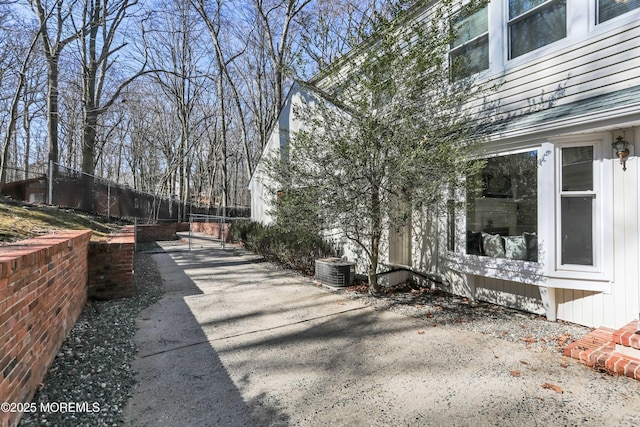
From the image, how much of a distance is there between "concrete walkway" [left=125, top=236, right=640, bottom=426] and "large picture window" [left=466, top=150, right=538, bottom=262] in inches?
63.6

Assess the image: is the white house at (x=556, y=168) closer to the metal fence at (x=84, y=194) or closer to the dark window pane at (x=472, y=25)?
the dark window pane at (x=472, y=25)

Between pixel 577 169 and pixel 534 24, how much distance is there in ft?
7.49

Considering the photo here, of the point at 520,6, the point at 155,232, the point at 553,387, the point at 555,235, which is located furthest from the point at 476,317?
the point at 155,232

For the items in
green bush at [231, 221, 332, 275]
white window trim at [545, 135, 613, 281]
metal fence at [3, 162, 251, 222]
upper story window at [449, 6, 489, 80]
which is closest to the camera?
white window trim at [545, 135, 613, 281]

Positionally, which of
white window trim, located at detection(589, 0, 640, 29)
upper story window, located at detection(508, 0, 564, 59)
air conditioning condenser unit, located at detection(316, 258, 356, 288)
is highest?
upper story window, located at detection(508, 0, 564, 59)

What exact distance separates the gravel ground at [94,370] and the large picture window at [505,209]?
15.1 feet

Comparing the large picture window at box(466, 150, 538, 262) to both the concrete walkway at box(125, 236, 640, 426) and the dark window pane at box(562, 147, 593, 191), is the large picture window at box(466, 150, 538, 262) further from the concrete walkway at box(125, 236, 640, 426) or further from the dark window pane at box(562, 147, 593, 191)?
the concrete walkway at box(125, 236, 640, 426)

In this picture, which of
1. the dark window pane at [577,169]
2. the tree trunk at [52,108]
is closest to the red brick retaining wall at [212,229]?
the tree trunk at [52,108]

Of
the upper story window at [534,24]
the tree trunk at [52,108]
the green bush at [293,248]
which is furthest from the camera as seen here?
the tree trunk at [52,108]

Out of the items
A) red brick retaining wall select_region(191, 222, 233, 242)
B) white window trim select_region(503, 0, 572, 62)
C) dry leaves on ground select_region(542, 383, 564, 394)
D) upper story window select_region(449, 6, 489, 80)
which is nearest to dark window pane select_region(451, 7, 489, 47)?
upper story window select_region(449, 6, 489, 80)

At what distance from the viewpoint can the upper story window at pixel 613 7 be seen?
3841mm

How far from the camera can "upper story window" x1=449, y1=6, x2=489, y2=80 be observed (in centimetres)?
537

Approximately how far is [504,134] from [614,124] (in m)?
1.21

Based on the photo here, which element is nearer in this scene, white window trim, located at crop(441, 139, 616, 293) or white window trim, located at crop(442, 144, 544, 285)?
Answer: white window trim, located at crop(441, 139, 616, 293)
